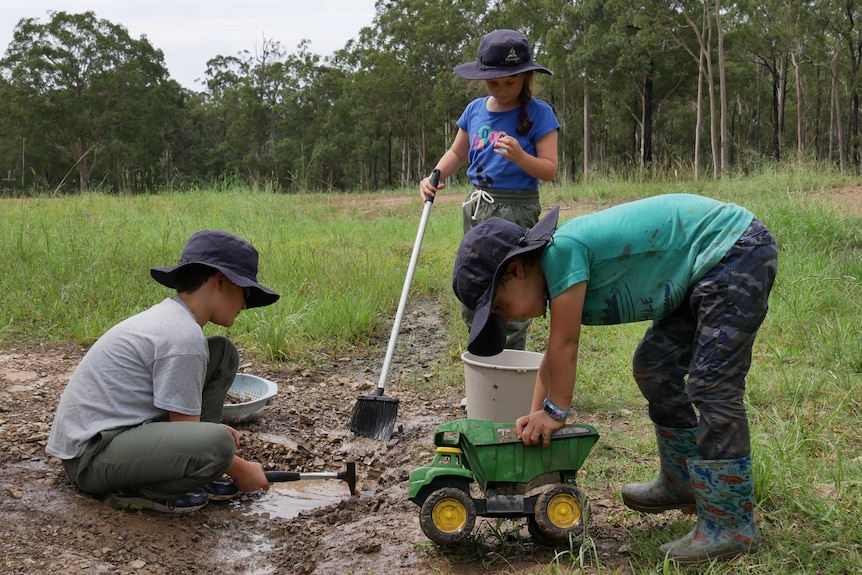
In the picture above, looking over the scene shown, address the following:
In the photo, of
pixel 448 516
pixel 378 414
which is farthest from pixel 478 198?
pixel 448 516

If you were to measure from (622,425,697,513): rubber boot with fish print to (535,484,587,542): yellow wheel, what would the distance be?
32cm

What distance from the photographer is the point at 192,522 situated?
105 inches

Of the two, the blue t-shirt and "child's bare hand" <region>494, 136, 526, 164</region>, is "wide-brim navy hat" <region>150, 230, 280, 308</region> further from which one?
the blue t-shirt

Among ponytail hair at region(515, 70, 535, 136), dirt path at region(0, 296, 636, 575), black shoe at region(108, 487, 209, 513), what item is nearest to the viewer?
dirt path at region(0, 296, 636, 575)

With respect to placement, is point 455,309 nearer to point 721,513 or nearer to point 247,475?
point 247,475

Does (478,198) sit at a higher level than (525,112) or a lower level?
lower

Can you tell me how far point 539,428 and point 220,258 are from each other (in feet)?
3.96

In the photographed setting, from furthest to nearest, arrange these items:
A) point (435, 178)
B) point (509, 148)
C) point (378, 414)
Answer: point (435, 178)
point (378, 414)
point (509, 148)

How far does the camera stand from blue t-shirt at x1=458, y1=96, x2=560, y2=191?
3.48 metres

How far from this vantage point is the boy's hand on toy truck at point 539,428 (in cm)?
213

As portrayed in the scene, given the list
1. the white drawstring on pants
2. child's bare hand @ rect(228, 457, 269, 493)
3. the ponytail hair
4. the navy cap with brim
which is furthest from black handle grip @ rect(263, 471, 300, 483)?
the ponytail hair

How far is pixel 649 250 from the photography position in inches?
83.3

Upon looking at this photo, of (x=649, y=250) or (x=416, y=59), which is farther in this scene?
(x=416, y=59)

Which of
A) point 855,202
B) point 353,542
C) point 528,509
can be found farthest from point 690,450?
point 855,202
